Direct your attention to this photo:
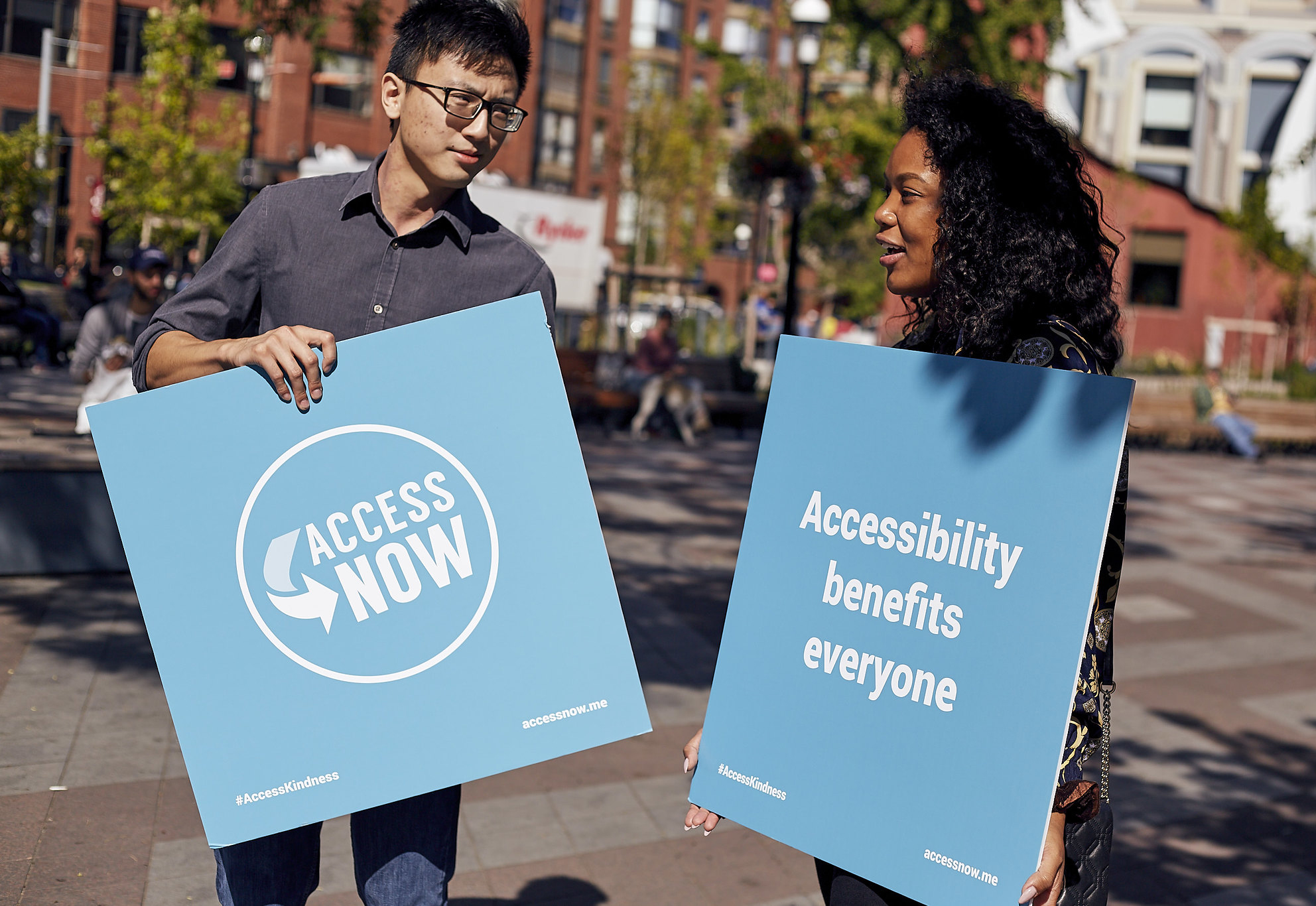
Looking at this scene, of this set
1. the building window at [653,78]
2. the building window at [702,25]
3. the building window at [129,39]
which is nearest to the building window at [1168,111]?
the building window at [653,78]

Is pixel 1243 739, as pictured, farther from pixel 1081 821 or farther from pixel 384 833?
pixel 384 833

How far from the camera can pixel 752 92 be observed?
78.3 feet

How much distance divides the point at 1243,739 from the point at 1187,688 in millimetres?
826

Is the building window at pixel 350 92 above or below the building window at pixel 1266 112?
below

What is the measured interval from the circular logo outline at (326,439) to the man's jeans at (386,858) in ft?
1.00

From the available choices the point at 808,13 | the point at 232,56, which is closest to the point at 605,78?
the point at 232,56

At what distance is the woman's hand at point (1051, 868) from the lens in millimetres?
1881

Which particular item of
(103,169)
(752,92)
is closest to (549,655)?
(752,92)

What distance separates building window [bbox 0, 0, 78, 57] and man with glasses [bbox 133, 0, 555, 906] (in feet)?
32.6

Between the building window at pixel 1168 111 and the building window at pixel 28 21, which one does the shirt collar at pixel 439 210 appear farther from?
the building window at pixel 1168 111

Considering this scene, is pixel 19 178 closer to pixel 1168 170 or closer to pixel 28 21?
pixel 28 21

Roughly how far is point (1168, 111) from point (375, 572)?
48.4m

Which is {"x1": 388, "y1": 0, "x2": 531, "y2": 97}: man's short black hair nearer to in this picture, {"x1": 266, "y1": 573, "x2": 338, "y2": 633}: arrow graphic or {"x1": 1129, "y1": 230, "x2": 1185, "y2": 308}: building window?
{"x1": 266, "y1": 573, "x2": 338, "y2": 633}: arrow graphic

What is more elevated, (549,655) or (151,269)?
(151,269)
